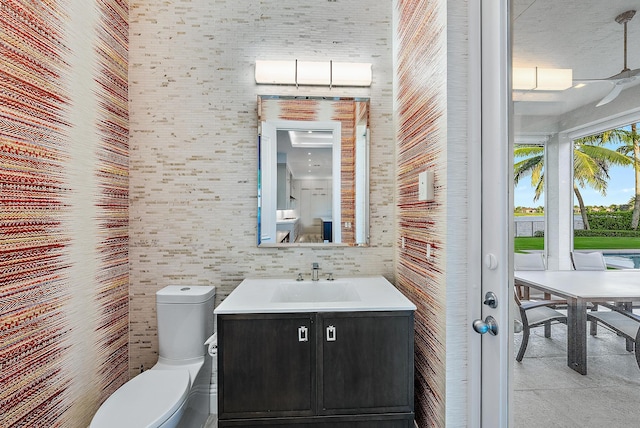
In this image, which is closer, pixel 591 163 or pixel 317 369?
pixel 591 163

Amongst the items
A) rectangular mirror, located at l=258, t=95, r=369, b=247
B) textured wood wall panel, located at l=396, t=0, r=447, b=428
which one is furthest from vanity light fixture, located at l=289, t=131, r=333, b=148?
textured wood wall panel, located at l=396, t=0, r=447, b=428

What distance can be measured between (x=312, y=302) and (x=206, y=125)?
53.8 inches

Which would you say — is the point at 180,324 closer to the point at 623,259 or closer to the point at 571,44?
the point at 623,259

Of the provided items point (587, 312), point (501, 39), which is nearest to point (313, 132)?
point (501, 39)

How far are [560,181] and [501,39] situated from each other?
621mm

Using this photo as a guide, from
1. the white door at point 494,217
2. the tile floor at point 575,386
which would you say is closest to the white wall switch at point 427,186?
the white door at point 494,217

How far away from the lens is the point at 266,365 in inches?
58.6

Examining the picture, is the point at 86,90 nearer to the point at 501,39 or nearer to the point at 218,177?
the point at 218,177

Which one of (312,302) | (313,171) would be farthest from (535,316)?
(313,171)

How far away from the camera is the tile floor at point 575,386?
734mm

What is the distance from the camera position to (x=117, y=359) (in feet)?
6.23

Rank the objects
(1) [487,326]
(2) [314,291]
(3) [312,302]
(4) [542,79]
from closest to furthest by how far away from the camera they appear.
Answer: (4) [542,79]
(1) [487,326]
(3) [312,302]
(2) [314,291]

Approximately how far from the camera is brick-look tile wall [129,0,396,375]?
79.9 inches

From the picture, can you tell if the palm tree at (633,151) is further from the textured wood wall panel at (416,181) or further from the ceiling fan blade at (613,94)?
the textured wood wall panel at (416,181)
